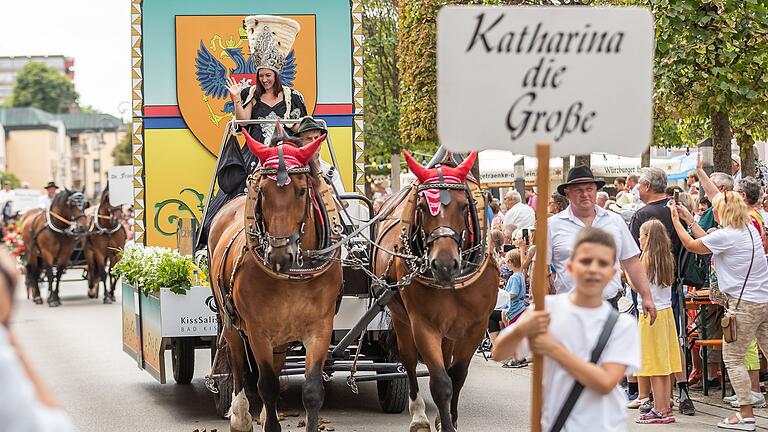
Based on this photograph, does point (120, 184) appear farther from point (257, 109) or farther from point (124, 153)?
point (124, 153)

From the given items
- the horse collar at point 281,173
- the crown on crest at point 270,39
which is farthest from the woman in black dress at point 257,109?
the horse collar at point 281,173

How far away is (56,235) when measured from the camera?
24688 mm

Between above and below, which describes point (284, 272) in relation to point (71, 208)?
above

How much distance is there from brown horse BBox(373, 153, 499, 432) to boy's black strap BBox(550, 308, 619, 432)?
2.85 m

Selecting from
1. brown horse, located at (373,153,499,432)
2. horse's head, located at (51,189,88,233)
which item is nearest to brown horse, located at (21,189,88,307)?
Result: horse's head, located at (51,189,88,233)

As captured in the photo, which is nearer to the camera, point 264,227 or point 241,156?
point 264,227

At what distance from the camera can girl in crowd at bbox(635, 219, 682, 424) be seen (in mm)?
9953

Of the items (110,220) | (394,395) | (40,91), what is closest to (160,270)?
(394,395)

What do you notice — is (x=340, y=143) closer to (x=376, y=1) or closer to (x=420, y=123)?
(x=420, y=123)

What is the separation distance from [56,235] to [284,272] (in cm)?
1780

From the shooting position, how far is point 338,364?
32.6ft

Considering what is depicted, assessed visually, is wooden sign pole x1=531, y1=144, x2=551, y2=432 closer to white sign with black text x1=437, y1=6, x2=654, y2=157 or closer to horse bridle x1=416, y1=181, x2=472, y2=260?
white sign with black text x1=437, y1=6, x2=654, y2=157

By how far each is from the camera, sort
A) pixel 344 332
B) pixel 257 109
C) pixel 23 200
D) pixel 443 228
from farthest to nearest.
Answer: pixel 23 200
pixel 344 332
pixel 257 109
pixel 443 228

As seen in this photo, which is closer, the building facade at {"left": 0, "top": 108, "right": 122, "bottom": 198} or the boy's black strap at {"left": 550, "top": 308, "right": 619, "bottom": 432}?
the boy's black strap at {"left": 550, "top": 308, "right": 619, "bottom": 432}
